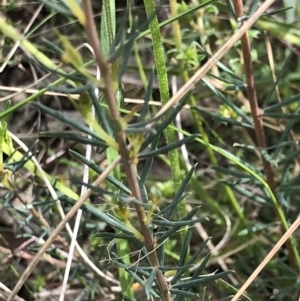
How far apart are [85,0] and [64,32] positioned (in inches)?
36.7

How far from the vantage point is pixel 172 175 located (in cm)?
70

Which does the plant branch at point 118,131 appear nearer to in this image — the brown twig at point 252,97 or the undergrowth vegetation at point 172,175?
the undergrowth vegetation at point 172,175

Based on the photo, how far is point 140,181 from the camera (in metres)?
0.48

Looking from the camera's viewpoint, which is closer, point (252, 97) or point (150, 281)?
point (150, 281)

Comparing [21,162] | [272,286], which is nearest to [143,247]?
[21,162]

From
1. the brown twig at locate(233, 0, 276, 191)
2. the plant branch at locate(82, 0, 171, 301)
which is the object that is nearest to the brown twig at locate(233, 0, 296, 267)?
the brown twig at locate(233, 0, 276, 191)

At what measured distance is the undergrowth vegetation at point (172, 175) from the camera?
1.87 feet

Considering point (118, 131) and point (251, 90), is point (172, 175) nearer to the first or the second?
point (251, 90)

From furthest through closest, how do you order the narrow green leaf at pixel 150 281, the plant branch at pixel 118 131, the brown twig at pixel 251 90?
1. the brown twig at pixel 251 90
2. the narrow green leaf at pixel 150 281
3. the plant branch at pixel 118 131

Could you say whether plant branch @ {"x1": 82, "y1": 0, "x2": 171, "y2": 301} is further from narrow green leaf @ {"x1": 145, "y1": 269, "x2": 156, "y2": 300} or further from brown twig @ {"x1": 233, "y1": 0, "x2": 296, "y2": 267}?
brown twig @ {"x1": 233, "y1": 0, "x2": 296, "y2": 267}

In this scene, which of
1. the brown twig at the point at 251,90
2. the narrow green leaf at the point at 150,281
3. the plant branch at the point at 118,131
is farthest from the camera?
the brown twig at the point at 251,90

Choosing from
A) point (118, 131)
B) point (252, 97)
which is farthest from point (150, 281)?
point (252, 97)

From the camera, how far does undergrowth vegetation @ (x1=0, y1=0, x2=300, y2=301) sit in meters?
0.57

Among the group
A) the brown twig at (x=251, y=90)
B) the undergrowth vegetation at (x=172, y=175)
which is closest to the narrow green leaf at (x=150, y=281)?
the undergrowth vegetation at (x=172, y=175)
